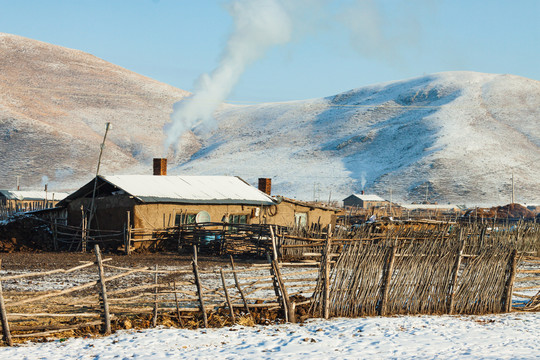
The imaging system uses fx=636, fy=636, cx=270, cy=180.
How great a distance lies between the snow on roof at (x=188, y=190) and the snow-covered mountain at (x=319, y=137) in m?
68.5

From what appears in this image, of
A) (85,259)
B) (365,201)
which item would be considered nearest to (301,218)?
(85,259)

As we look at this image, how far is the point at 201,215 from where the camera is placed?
1125 inches

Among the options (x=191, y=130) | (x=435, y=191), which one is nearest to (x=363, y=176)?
(x=435, y=191)

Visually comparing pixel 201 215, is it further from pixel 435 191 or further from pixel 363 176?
pixel 363 176

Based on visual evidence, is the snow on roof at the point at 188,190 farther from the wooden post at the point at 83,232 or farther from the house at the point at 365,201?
the house at the point at 365,201

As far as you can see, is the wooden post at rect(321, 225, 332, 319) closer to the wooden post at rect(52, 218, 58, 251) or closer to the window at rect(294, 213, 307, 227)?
the wooden post at rect(52, 218, 58, 251)

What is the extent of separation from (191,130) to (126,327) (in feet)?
578

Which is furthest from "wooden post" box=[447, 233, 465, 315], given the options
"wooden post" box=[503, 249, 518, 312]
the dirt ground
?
the dirt ground

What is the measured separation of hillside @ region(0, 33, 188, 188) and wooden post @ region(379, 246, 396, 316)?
107608mm

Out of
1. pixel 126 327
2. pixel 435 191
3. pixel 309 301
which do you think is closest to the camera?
pixel 126 327

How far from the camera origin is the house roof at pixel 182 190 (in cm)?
2720

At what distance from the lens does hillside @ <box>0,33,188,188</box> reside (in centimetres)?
12325

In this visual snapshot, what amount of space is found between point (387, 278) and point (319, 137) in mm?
141363

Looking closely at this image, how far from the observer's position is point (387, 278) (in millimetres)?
12742
